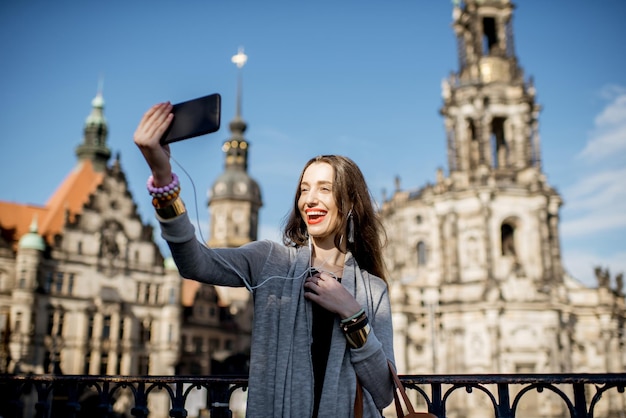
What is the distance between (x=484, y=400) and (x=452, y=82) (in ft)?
75.3

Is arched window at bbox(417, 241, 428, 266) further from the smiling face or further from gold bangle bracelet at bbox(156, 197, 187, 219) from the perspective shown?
gold bangle bracelet at bbox(156, 197, 187, 219)

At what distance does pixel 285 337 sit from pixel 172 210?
86 cm

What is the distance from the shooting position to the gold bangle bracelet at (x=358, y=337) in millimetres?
2832

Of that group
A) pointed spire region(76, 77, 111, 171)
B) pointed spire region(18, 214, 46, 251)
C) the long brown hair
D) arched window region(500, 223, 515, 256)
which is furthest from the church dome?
the long brown hair

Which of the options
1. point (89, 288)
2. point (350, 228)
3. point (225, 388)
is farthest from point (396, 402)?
point (89, 288)

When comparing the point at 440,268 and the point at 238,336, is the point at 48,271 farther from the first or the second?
the point at 440,268

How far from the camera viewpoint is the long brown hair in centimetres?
326

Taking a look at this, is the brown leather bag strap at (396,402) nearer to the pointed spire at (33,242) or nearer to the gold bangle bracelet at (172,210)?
the gold bangle bracelet at (172,210)

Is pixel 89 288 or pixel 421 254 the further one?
pixel 421 254

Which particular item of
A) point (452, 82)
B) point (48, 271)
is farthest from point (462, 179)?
point (48, 271)

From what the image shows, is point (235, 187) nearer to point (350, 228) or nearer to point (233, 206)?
point (233, 206)

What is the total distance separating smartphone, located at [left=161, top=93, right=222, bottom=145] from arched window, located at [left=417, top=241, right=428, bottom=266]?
5069 centimetres

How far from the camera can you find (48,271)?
34.2 meters

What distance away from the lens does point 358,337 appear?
9.30ft
